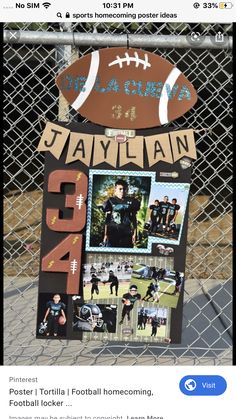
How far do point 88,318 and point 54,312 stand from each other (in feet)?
0.56

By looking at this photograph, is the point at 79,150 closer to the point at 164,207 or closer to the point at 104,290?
the point at 164,207

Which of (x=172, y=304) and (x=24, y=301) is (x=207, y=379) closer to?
(x=172, y=304)

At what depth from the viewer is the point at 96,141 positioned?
2797mm

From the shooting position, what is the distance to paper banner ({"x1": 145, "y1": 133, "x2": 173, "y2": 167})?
9.19 feet

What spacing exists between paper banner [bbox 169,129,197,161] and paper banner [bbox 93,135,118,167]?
0.93ft

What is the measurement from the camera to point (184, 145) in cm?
282

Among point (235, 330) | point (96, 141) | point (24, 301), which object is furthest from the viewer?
point (24, 301)

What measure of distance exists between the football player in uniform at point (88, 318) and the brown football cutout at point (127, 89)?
90 centimetres

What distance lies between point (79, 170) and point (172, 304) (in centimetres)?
81

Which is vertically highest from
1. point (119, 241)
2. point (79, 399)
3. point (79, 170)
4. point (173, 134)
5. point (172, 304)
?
point (173, 134)

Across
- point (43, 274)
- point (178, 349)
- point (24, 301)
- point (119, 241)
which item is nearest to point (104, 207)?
point (119, 241)
